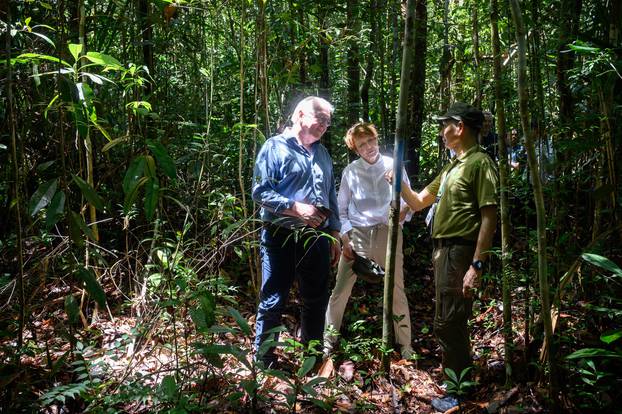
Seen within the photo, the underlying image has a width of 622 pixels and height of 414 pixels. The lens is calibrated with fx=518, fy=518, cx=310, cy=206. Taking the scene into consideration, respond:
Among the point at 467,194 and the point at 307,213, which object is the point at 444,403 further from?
the point at 307,213

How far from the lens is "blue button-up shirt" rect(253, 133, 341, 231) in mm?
3375

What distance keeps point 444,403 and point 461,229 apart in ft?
3.52

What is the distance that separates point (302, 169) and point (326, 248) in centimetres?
59

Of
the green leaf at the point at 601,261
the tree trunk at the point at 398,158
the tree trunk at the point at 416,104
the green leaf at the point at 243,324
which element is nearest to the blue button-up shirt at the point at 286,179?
the tree trunk at the point at 398,158

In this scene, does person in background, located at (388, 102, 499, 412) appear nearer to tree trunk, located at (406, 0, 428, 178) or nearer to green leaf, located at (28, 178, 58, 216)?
green leaf, located at (28, 178, 58, 216)

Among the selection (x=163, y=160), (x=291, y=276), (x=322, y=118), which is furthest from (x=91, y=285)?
(x=322, y=118)

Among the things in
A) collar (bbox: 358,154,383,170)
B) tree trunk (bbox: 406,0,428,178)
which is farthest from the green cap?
tree trunk (bbox: 406,0,428,178)

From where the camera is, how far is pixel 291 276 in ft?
11.8

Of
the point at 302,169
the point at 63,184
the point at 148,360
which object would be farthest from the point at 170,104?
the point at 63,184

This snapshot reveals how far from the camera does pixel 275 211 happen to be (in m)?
3.33

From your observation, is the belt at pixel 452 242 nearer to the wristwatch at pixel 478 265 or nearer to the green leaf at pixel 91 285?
the wristwatch at pixel 478 265

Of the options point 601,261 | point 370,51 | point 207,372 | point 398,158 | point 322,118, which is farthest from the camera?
point 370,51

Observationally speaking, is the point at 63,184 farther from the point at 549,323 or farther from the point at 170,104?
the point at 170,104

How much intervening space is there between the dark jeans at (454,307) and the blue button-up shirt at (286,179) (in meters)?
0.91
